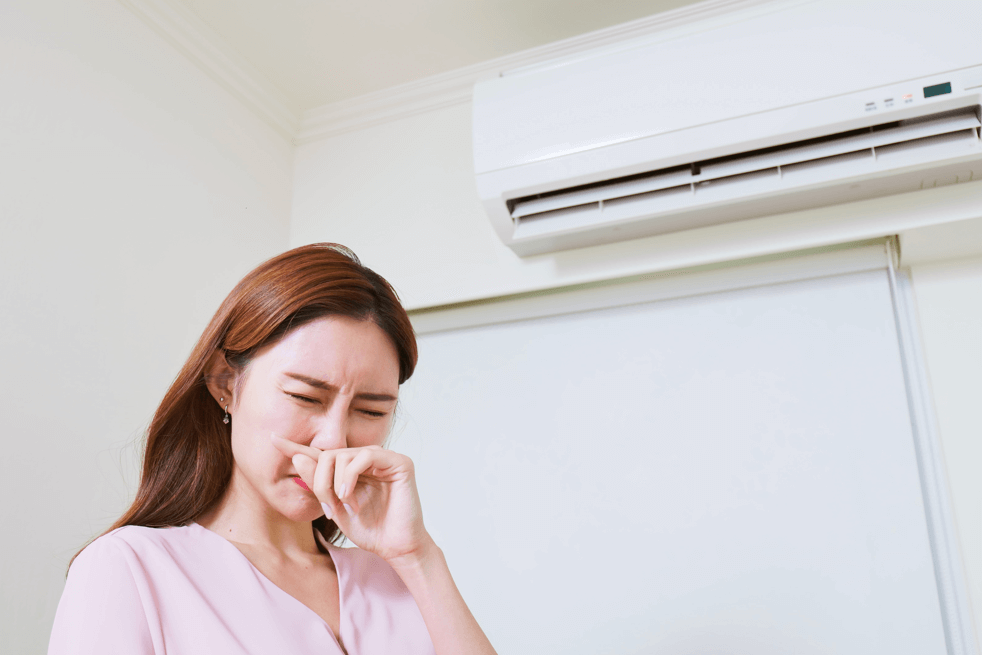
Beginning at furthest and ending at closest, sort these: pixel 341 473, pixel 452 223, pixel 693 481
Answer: pixel 452 223, pixel 693 481, pixel 341 473

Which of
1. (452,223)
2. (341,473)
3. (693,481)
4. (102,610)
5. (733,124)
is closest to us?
(102,610)

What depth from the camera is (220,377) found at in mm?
1016

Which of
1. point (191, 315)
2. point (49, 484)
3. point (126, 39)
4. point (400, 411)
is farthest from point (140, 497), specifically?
point (126, 39)

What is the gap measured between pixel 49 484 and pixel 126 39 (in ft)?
3.32

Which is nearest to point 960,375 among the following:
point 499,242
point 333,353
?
point 499,242

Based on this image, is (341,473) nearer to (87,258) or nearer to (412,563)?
(412,563)

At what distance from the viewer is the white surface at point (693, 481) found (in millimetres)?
1509

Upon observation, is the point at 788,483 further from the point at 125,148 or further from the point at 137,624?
the point at 125,148

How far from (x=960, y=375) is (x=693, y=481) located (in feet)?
1.97

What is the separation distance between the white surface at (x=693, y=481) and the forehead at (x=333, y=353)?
0.87 metres

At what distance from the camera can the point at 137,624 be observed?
0.79 metres

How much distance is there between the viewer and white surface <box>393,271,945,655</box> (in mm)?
1509

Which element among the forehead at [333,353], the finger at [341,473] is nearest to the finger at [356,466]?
the finger at [341,473]

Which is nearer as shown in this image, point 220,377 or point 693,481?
point 220,377
